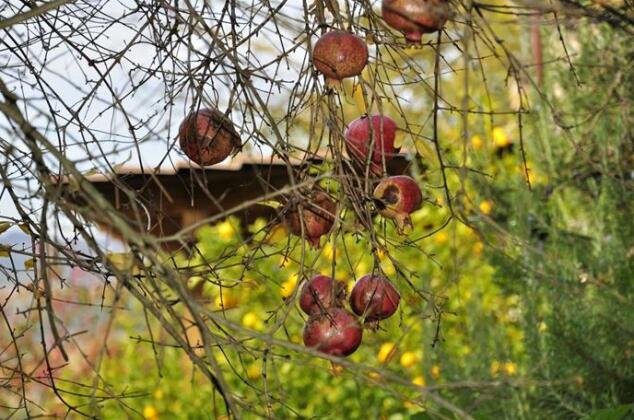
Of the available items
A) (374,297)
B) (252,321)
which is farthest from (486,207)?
(374,297)

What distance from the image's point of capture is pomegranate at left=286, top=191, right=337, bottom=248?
5.60 feet

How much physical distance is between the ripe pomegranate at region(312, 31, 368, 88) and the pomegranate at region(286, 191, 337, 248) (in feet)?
0.68

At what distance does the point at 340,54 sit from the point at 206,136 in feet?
0.93

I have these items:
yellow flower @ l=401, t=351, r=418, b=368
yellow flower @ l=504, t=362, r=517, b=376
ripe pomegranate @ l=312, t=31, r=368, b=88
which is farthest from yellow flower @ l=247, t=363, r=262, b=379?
ripe pomegranate @ l=312, t=31, r=368, b=88

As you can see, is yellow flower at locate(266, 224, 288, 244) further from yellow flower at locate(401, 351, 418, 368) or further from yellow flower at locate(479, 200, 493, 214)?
yellow flower at locate(401, 351, 418, 368)

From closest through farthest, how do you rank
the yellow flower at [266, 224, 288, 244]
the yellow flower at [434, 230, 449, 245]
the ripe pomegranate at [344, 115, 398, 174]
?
the ripe pomegranate at [344, 115, 398, 174], the yellow flower at [266, 224, 288, 244], the yellow flower at [434, 230, 449, 245]

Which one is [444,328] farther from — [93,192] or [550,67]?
[93,192]

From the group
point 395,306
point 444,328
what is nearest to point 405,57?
point 395,306

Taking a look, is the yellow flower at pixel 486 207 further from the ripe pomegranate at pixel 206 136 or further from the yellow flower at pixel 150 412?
the ripe pomegranate at pixel 206 136

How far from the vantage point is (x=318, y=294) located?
5.34 feet

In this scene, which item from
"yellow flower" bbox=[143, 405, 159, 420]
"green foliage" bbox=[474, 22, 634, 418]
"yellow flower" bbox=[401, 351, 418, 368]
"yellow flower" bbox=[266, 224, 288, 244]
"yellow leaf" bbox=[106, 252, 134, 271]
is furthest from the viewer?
"yellow flower" bbox=[143, 405, 159, 420]

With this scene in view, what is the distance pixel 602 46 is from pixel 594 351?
1257mm

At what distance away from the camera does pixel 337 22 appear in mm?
1702

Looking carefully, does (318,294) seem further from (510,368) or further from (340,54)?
(510,368)
